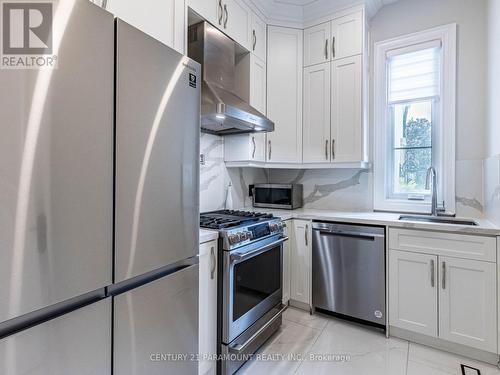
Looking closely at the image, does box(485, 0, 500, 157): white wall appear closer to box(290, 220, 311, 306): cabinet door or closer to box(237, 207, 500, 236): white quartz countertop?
box(237, 207, 500, 236): white quartz countertop

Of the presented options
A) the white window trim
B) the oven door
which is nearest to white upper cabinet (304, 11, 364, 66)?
the white window trim

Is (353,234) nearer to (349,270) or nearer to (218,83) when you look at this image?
(349,270)

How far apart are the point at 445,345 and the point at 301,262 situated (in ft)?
3.94

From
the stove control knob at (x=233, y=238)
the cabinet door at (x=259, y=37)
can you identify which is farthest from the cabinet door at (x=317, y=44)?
the stove control knob at (x=233, y=238)

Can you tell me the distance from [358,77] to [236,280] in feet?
7.00

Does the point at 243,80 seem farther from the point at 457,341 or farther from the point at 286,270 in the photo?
the point at 457,341

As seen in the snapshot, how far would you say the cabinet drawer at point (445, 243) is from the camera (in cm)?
186

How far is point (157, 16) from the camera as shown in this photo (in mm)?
Answer: 1556

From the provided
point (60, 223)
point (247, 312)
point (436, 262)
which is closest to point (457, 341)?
point (436, 262)

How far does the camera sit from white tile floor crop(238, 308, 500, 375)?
1805mm

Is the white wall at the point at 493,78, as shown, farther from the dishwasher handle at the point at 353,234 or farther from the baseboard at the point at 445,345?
the baseboard at the point at 445,345

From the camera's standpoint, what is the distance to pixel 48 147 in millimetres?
725

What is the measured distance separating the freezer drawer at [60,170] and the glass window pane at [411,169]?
8.80ft

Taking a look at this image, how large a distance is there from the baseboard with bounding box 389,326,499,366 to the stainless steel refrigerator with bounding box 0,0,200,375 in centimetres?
179
